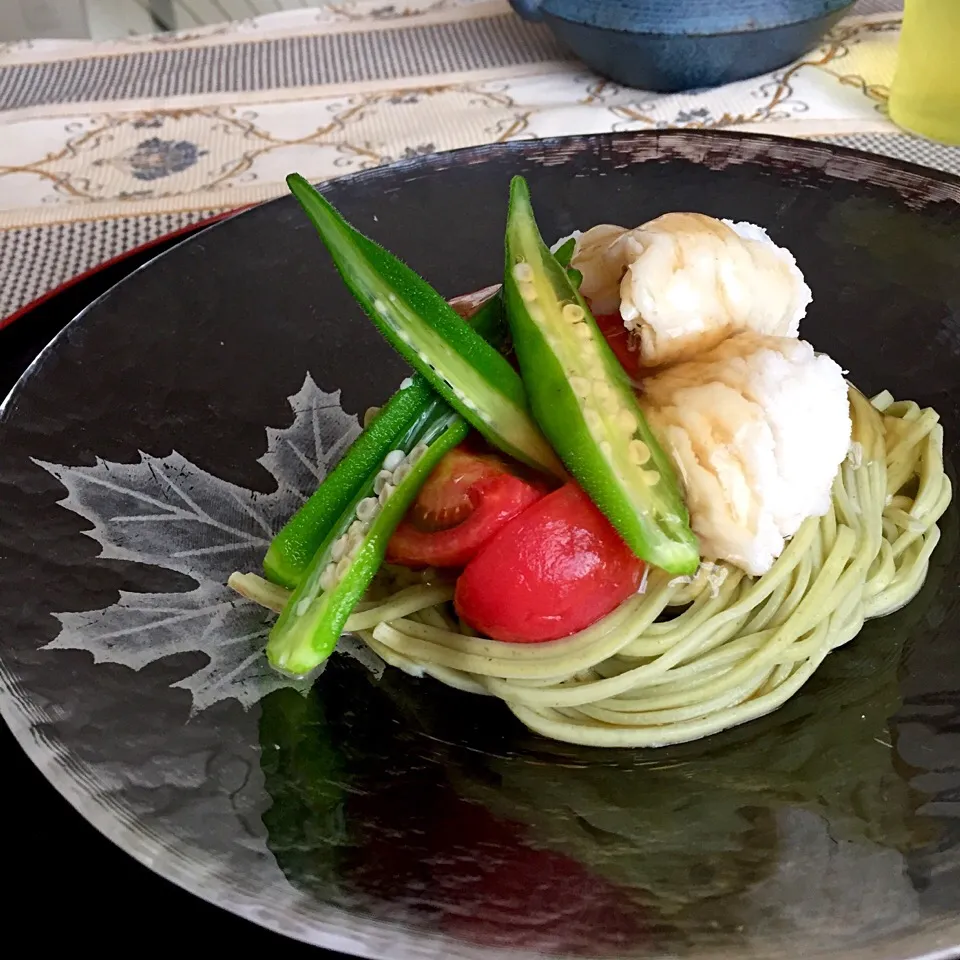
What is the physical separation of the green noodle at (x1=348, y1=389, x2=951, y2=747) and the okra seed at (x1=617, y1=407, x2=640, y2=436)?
224 millimetres

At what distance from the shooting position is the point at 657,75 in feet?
8.77

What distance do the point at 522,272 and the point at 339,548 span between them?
380 mm

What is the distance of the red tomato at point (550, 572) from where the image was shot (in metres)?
1.13

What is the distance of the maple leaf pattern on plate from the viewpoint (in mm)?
1141

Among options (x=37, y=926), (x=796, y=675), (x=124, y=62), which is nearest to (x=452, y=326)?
(x=796, y=675)

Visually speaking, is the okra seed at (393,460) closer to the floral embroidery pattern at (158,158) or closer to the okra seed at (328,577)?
the okra seed at (328,577)

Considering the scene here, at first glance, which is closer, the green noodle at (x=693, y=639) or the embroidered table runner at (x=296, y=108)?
the green noodle at (x=693, y=639)

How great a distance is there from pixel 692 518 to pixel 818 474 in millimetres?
154

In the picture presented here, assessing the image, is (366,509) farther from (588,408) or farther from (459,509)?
(588,408)

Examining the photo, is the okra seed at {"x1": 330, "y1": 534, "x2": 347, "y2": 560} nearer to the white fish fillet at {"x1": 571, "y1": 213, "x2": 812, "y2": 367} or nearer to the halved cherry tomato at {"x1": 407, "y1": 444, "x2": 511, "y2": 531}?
the halved cherry tomato at {"x1": 407, "y1": 444, "x2": 511, "y2": 531}

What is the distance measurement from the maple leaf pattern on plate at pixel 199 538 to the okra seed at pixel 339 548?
0.14 metres

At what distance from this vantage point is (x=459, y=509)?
3.91 ft

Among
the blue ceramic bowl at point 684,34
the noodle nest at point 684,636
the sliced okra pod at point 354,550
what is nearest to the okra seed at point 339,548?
the sliced okra pod at point 354,550

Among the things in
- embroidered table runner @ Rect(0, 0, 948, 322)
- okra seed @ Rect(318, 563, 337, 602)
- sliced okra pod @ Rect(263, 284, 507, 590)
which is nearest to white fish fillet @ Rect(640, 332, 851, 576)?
sliced okra pod @ Rect(263, 284, 507, 590)
